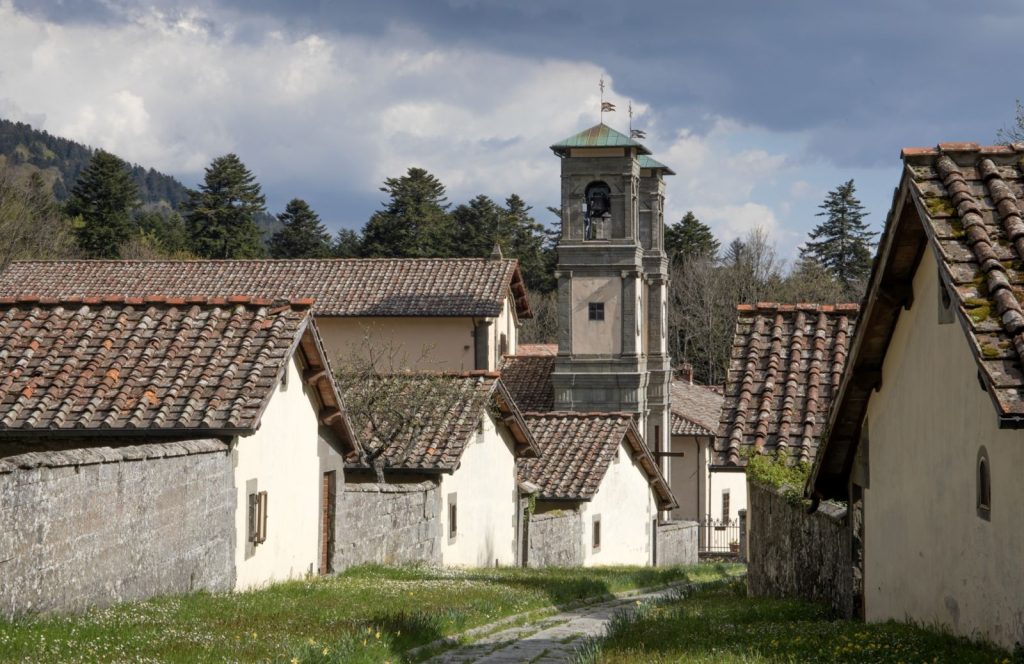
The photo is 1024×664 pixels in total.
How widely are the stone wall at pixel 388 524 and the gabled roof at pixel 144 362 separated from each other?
3197 mm

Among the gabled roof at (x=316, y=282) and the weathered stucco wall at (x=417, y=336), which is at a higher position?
the gabled roof at (x=316, y=282)

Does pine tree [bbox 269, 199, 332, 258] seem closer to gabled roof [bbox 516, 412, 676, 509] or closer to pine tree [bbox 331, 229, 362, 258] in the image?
pine tree [bbox 331, 229, 362, 258]

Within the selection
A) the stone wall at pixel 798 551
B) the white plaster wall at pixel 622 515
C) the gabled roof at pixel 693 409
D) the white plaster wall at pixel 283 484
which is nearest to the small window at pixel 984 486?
the stone wall at pixel 798 551

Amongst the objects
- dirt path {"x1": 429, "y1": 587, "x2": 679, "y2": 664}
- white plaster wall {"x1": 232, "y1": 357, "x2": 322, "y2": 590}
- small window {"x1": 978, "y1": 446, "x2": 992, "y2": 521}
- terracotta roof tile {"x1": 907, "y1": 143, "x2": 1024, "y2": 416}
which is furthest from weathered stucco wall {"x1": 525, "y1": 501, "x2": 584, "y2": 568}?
terracotta roof tile {"x1": 907, "y1": 143, "x2": 1024, "y2": 416}

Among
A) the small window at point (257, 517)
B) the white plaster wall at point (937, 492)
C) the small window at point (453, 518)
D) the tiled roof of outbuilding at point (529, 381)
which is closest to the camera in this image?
the white plaster wall at point (937, 492)

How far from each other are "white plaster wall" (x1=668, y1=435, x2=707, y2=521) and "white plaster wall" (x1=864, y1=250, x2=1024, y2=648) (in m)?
45.0

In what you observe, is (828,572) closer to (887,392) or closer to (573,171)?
(887,392)

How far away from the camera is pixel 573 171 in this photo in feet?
182

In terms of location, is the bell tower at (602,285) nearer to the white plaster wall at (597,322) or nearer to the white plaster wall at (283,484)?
the white plaster wall at (597,322)

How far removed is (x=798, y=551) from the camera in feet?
57.6

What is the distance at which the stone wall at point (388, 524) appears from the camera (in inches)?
890

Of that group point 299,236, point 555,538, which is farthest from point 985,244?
point 299,236

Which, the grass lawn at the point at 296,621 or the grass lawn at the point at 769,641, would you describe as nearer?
the grass lawn at the point at 769,641

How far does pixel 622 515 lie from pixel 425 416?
39.5ft
